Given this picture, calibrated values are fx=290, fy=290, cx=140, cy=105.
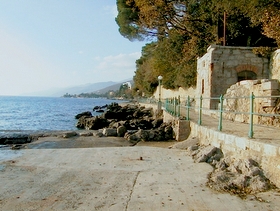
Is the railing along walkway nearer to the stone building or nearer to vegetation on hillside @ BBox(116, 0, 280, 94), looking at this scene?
the stone building

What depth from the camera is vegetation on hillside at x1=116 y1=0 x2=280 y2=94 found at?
1311 cm

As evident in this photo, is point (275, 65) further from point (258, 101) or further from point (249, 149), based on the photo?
point (249, 149)

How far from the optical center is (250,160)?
4.79 meters

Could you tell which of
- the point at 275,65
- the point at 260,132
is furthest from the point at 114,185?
the point at 275,65

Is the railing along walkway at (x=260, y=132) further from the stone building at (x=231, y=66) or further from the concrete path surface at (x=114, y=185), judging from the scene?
the stone building at (x=231, y=66)

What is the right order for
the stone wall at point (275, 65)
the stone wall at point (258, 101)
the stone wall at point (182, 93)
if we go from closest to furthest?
1. the stone wall at point (258, 101)
2. the stone wall at point (275, 65)
3. the stone wall at point (182, 93)

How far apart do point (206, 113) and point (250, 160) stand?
882cm

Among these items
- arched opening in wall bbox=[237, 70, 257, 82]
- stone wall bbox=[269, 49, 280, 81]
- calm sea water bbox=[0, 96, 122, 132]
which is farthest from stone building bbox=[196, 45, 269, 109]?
calm sea water bbox=[0, 96, 122, 132]

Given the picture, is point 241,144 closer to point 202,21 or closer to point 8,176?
point 8,176

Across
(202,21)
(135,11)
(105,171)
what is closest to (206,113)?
(202,21)

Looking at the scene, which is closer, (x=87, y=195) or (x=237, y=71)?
(x=87, y=195)

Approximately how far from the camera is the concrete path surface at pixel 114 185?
3.73m

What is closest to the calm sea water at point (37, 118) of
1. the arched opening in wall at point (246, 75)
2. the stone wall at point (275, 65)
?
the arched opening in wall at point (246, 75)

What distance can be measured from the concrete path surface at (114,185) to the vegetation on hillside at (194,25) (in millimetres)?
9141
